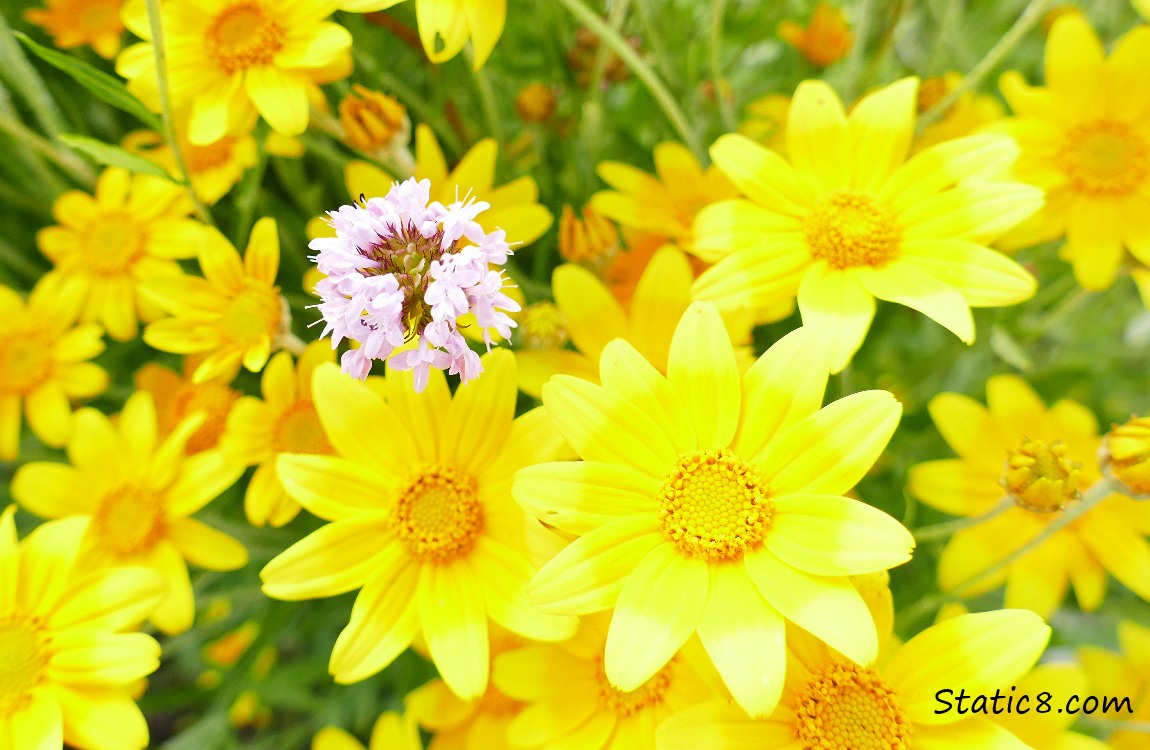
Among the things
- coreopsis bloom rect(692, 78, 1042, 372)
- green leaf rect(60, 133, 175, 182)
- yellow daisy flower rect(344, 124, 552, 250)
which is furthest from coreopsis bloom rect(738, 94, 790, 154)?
green leaf rect(60, 133, 175, 182)

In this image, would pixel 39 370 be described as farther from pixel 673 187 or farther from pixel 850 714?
pixel 850 714

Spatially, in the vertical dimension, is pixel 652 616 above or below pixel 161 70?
below

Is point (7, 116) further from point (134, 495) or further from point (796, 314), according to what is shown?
point (796, 314)

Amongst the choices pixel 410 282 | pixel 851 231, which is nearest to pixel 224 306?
pixel 410 282

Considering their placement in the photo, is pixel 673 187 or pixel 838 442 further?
pixel 673 187

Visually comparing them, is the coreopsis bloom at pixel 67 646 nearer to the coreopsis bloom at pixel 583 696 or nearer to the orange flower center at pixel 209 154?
the coreopsis bloom at pixel 583 696

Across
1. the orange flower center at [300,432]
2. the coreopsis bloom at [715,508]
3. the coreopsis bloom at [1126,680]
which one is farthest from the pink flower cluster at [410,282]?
the coreopsis bloom at [1126,680]

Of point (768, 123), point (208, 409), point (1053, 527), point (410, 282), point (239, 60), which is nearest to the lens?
point (410, 282)
